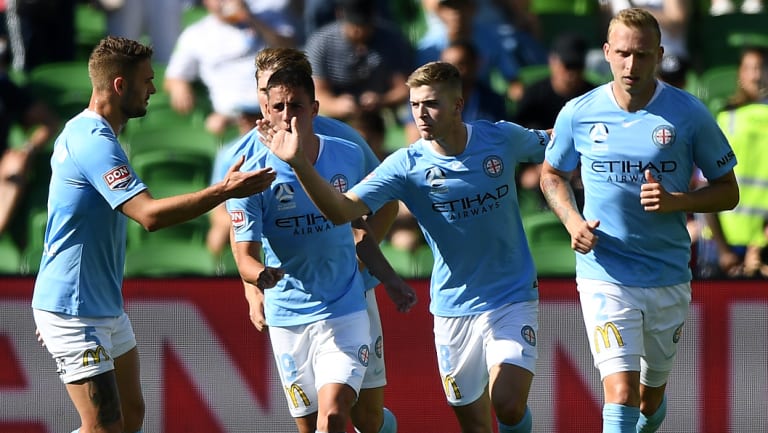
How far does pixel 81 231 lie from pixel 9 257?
3123mm

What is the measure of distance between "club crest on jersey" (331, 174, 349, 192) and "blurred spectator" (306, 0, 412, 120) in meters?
3.29

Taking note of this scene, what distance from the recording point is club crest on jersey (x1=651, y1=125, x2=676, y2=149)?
6.45m

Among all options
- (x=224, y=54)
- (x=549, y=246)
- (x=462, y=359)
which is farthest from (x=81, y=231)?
(x=224, y=54)

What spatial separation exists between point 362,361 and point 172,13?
5.44 meters

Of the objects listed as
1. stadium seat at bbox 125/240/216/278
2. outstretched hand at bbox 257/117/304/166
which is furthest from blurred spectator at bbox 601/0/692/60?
outstretched hand at bbox 257/117/304/166

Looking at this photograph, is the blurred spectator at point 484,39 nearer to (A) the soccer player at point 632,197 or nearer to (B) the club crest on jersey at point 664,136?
(A) the soccer player at point 632,197

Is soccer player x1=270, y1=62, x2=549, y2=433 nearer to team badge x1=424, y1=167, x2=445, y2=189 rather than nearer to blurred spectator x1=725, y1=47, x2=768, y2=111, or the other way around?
team badge x1=424, y1=167, x2=445, y2=189

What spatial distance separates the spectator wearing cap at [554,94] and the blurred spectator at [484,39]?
0.41m

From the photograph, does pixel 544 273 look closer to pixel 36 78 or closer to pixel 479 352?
pixel 479 352

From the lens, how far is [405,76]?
9945 mm

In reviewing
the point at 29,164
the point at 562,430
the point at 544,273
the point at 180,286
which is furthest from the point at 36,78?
the point at 562,430

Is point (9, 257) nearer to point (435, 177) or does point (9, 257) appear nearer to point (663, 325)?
point (435, 177)

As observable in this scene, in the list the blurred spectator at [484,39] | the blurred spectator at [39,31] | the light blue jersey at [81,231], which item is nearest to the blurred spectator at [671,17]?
the blurred spectator at [484,39]

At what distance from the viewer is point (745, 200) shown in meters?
8.61
